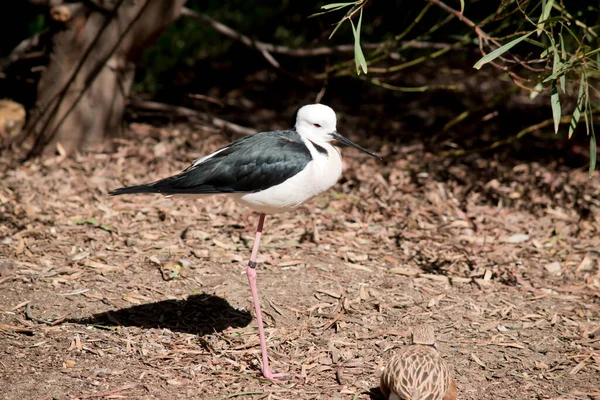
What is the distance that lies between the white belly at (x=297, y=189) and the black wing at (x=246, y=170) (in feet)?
0.12

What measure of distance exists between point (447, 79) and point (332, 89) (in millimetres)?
1463

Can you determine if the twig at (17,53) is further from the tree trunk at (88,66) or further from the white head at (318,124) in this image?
the white head at (318,124)

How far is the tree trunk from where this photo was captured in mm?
5918

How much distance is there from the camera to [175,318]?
4180mm

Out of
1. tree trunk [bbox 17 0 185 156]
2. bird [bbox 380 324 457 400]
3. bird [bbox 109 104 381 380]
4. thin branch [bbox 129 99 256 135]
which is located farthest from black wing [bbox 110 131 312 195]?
thin branch [bbox 129 99 256 135]

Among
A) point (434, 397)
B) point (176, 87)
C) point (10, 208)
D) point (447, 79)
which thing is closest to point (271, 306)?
point (434, 397)

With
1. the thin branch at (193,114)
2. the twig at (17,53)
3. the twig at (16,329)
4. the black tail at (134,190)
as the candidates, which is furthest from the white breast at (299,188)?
the twig at (17,53)

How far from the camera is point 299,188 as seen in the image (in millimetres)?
3816

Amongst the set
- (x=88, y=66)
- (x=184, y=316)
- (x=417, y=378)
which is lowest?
(x=184, y=316)

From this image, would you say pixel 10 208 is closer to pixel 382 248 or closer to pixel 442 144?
pixel 382 248

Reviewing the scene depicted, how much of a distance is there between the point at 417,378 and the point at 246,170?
4.92 ft

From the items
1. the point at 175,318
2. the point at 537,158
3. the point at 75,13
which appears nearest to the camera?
the point at 175,318

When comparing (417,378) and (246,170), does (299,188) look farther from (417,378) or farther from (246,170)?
(417,378)

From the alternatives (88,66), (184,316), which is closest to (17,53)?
(88,66)
